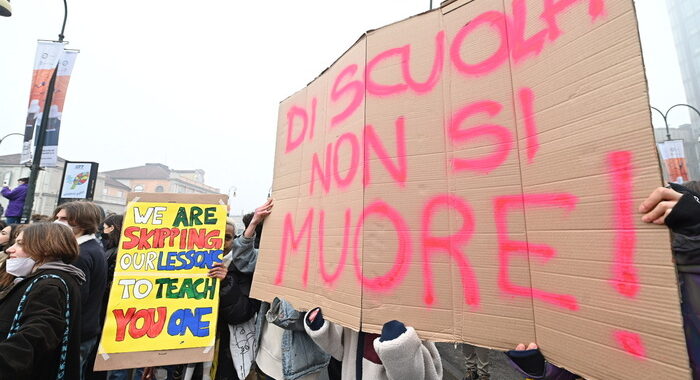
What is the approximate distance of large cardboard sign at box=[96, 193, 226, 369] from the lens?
2.49m

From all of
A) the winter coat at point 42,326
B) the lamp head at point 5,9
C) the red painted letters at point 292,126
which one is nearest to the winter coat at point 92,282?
the winter coat at point 42,326

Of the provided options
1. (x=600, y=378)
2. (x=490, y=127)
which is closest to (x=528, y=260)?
(x=600, y=378)

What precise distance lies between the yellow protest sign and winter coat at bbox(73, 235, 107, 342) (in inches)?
10.3

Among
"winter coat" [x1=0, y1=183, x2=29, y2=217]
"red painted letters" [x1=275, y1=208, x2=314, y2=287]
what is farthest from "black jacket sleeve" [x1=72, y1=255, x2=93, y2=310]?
"winter coat" [x1=0, y1=183, x2=29, y2=217]

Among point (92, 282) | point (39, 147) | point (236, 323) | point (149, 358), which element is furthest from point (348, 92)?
point (39, 147)

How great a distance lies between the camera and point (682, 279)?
134cm

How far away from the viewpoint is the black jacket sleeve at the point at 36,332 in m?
1.64

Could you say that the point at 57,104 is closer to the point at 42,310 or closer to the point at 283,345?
the point at 42,310

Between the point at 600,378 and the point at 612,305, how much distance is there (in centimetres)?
22

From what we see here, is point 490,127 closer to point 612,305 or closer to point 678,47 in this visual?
point 612,305

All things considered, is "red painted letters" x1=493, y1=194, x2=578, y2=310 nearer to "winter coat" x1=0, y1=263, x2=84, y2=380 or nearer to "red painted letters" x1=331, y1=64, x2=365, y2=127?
"red painted letters" x1=331, y1=64, x2=365, y2=127

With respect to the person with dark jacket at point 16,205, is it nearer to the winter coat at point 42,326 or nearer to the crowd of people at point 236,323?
the crowd of people at point 236,323

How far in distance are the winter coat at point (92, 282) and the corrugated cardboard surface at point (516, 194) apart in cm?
191

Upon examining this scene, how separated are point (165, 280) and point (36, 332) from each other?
902mm
